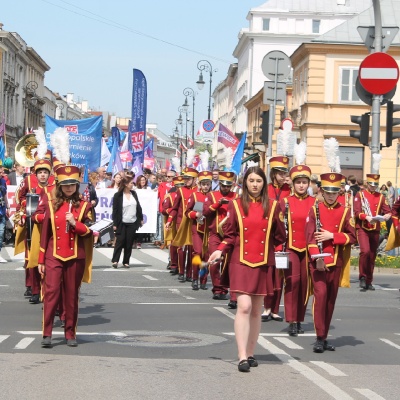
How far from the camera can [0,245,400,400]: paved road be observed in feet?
29.5

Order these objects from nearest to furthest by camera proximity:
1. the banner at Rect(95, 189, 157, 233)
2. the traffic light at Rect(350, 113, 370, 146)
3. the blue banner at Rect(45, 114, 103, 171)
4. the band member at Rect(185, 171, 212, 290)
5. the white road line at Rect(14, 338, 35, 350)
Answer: the white road line at Rect(14, 338, 35, 350), the band member at Rect(185, 171, 212, 290), the traffic light at Rect(350, 113, 370, 146), the banner at Rect(95, 189, 157, 233), the blue banner at Rect(45, 114, 103, 171)

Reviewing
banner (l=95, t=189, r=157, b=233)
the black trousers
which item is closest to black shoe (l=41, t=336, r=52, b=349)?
the black trousers

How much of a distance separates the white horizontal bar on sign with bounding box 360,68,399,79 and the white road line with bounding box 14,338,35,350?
11.0 meters

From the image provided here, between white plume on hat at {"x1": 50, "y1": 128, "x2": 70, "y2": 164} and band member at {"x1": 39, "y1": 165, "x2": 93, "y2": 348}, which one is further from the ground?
white plume on hat at {"x1": 50, "y1": 128, "x2": 70, "y2": 164}

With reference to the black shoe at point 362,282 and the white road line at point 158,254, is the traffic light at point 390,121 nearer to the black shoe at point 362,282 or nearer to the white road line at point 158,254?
the black shoe at point 362,282

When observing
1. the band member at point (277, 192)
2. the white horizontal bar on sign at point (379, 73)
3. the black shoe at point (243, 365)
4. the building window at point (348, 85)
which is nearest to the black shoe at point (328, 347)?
the black shoe at point (243, 365)

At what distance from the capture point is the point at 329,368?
1031 centimetres

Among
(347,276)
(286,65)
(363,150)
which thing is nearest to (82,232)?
(347,276)

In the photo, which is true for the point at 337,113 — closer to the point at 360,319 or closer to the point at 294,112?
the point at 294,112

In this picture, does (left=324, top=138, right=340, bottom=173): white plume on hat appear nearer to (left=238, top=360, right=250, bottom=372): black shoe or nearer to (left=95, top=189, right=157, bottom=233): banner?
(left=238, top=360, right=250, bottom=372): black shoe

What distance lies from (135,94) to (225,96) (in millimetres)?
119738

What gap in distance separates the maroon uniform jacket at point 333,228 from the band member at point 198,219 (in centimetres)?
617

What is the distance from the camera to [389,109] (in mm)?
21844

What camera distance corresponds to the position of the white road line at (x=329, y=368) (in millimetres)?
10008
